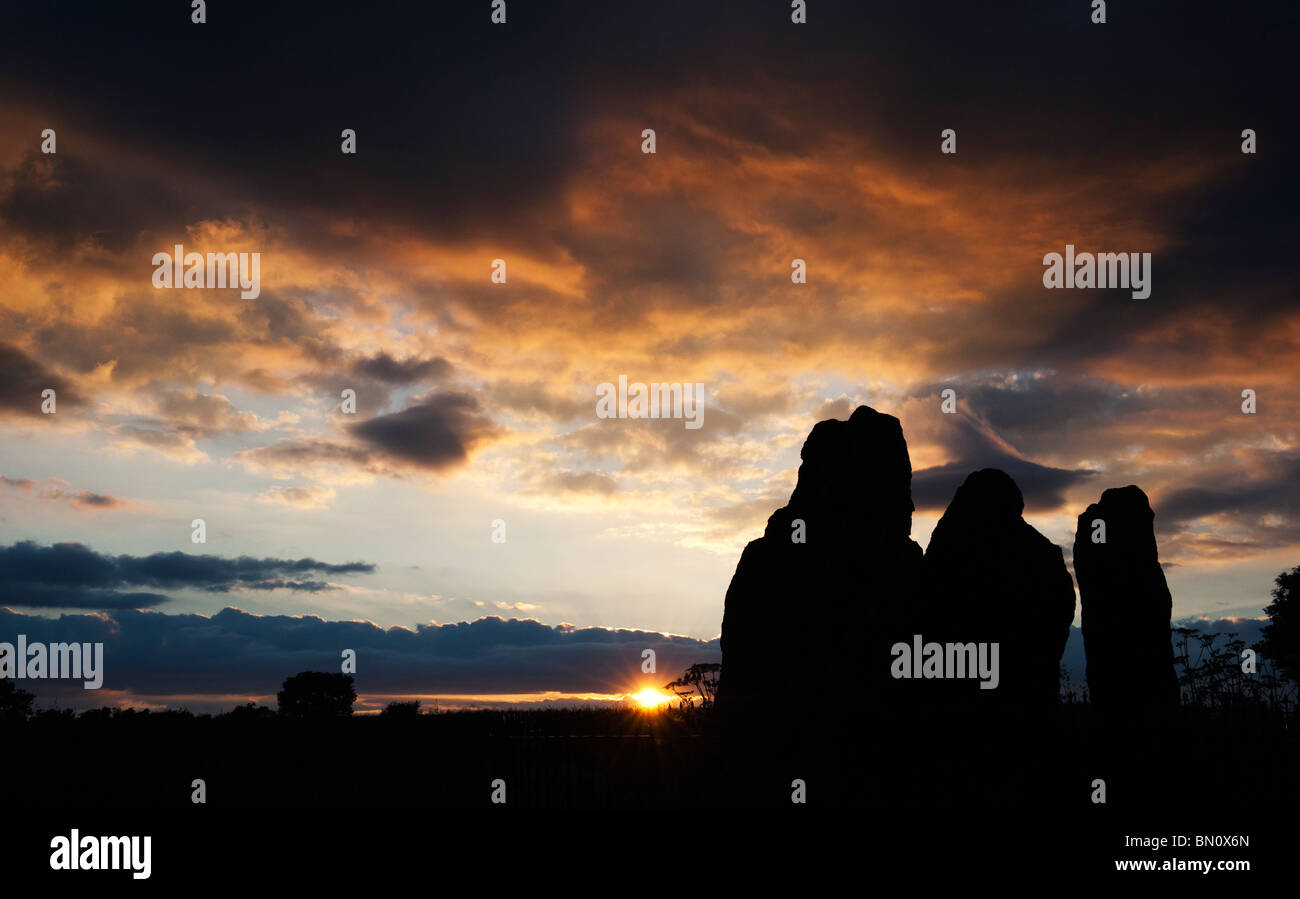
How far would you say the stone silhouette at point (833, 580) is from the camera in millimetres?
35062

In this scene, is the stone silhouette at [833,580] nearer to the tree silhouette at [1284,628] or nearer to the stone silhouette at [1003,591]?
the stone silhouette at [1003,591]

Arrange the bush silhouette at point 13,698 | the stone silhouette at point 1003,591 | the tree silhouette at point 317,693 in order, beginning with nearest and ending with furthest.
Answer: the stone silhouette at point 1003,591, the bush silhouette at point 13,698, the tree silhouette at point 317,693

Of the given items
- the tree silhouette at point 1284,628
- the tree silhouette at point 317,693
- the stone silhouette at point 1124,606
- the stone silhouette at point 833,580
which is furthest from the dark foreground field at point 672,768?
the tree silhouette at point 317,693

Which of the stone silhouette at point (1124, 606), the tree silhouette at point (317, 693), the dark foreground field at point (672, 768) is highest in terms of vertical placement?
the stone silhouette at point (1124, 606)

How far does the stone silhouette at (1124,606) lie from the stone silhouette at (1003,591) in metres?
4.69

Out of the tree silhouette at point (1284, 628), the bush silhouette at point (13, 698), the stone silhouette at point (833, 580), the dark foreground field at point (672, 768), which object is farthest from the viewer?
the bush silhouette at point (13, 698)

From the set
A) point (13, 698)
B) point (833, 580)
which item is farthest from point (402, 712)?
point (13, 698)

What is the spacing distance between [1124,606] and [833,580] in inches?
444

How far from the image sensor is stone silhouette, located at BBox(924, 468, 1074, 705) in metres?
31.5

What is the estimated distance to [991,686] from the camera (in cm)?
3097

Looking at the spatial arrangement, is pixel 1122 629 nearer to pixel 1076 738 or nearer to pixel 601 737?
pixel 1076 738

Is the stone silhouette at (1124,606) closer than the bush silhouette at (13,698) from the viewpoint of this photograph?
Yes
